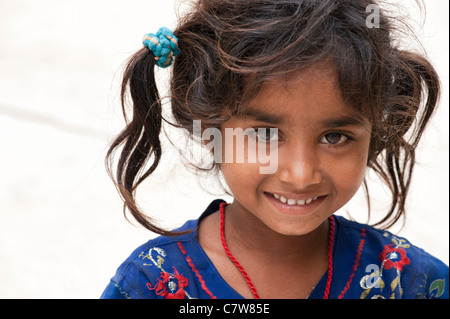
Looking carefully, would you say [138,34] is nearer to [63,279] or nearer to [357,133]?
[63,279]

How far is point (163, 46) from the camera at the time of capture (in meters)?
1.34

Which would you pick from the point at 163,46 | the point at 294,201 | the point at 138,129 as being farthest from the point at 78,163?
the point at 294,201

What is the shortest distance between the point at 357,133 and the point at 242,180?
0.22 m

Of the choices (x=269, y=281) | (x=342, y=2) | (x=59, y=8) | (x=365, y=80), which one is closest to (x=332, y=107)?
(x=365, y=80)

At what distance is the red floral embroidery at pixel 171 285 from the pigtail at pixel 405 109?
0.47m

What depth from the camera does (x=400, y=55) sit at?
54.9 inches

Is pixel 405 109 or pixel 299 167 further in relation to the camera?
pixel 405 109

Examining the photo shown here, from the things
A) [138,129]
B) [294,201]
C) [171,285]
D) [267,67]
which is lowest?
[171,285]

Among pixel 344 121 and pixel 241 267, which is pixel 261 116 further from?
pixel 241 267

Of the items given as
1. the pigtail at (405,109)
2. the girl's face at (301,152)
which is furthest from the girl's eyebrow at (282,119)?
the pigtail at (405,109)

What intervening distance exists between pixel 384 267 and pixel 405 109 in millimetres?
328

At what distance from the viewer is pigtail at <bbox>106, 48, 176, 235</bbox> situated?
1381 mm

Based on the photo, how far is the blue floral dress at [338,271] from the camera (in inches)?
54.0

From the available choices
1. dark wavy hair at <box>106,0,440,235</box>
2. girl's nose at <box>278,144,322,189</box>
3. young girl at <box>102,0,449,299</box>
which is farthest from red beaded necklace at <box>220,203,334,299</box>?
girl's nose at <box>278,144,322,189</box>
